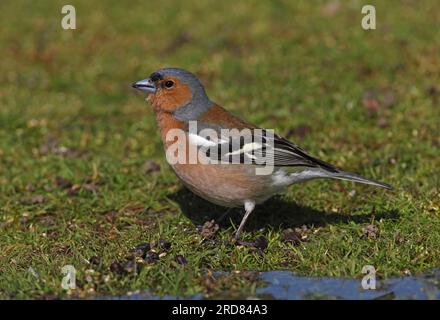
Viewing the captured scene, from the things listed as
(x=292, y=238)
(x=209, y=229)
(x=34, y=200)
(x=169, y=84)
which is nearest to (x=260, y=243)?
(x=292, y=238)

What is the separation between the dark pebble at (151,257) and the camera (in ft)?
19.0

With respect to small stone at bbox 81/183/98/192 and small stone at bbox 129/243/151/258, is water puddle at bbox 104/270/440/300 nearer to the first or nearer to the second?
small stone at bbox 129/243/151/258

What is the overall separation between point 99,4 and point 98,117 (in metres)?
3.85

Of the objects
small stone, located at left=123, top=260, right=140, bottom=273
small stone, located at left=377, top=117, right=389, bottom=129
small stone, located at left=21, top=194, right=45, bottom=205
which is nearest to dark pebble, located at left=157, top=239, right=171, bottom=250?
small stone, located at left=123, top=260, right=140, bottom=273

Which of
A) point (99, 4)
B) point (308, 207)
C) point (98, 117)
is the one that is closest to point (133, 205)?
point (308, 207)

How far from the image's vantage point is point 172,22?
40.3 feet

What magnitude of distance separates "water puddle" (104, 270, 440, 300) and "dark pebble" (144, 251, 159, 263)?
0.53 metres

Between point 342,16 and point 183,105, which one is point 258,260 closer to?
point 183,105

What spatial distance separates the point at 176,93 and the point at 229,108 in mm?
2846

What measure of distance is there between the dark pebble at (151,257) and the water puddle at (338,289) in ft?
1.75

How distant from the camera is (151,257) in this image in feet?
19.1

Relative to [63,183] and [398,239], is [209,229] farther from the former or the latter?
[63,183]

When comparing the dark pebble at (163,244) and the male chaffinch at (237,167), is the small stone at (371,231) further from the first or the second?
the dark pebble at (163,244)

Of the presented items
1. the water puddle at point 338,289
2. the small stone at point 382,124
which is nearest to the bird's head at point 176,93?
the water puddle at point 338,289
